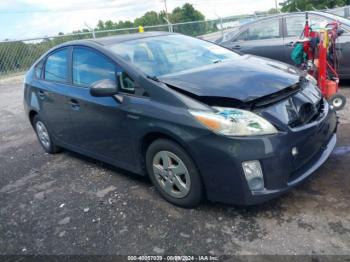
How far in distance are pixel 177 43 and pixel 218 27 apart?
17533 mm

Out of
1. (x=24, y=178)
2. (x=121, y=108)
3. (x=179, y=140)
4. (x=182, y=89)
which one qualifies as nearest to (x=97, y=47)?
(x=121, y=108)

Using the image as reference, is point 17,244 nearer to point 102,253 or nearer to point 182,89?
point 102,253

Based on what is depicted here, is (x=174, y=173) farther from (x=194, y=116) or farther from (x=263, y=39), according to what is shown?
(x=263, y=39)

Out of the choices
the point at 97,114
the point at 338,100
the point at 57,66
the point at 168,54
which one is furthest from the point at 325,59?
the point at 57,66

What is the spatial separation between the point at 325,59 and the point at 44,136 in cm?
432

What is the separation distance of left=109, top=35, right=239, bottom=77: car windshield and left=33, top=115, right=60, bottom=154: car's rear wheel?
6.52 feet

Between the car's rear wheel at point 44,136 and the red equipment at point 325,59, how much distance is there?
160 inches

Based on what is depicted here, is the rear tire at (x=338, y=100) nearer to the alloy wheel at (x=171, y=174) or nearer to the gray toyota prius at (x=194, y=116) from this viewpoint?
the gray toyota prius at (x=194, y=116)

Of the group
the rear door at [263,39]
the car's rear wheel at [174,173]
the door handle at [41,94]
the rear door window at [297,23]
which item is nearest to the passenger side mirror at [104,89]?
the car's rear wheel at [174,173]

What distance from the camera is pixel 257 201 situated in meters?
2.85

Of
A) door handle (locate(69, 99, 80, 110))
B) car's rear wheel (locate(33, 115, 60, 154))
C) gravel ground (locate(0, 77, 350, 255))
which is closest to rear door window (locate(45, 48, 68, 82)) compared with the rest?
door handle (locate(69, 99, 80, 110))

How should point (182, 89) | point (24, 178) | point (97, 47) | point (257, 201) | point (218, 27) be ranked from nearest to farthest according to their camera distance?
point (257, 201) → point (182, 89) → point (97, 47) → point (24, 178) → point (218, 27)

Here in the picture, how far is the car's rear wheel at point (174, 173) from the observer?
3066 millimetres

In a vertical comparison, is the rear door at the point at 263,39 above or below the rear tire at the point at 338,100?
above
